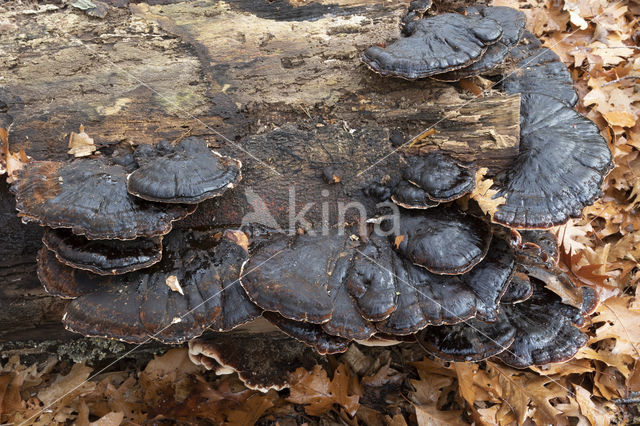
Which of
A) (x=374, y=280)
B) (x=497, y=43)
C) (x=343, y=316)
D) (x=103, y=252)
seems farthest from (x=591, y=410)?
(x=103, y=252)

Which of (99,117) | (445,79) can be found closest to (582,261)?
(445,79)

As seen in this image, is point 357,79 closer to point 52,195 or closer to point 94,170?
point 94,170

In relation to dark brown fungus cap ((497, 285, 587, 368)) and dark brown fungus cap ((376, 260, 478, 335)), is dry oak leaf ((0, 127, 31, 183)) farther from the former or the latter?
dark brown fungus cap ((497, 285, 587, 368))

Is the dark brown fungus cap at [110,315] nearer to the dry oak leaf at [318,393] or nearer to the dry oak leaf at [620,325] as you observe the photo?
the dry oak leaf at [318,393]

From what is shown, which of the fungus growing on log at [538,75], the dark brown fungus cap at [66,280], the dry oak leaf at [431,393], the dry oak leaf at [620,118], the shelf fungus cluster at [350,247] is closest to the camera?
the shelf fungus cluster at [350,247]

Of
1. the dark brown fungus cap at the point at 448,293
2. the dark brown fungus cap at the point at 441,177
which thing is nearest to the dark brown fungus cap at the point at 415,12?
the dark brown fungus cap at the point at 441,177

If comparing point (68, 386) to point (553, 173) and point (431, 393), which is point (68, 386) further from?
point (553, 173)
